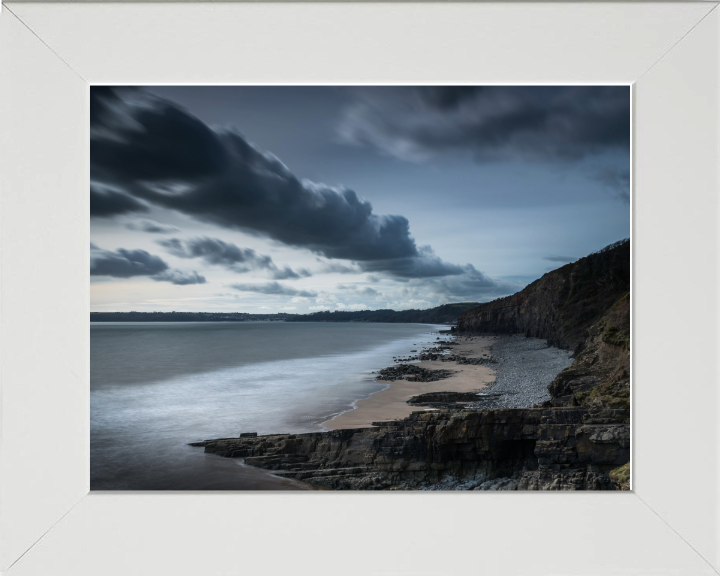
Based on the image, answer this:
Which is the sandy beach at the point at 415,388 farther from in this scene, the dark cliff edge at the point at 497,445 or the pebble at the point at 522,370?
the dark cliff edge at the point at 497,445

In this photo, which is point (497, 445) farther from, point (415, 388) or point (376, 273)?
point (376, 273)

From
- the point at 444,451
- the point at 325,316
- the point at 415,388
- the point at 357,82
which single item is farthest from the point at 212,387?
the point at 357,82

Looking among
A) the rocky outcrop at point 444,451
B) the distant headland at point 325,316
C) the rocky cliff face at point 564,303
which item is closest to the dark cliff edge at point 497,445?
the rocky outcrop at point 444,451

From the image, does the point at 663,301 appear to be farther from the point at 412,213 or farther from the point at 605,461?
the point at 412,213

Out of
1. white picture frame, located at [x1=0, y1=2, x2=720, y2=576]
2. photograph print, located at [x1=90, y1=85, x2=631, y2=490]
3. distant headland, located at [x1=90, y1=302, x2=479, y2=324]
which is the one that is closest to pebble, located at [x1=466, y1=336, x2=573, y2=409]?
photograph print, located at [x1=90, y1=85, x2=631, y2=490]

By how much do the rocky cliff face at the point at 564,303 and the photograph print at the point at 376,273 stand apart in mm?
35

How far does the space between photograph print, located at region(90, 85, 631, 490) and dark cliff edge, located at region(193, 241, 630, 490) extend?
0.02m

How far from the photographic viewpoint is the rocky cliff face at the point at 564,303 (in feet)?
17.0

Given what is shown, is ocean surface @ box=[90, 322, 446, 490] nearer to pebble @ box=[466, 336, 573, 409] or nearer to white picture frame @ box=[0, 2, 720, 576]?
pebble @ box=[466, 336, 573, 409]

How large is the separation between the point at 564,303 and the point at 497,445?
2.81 metres

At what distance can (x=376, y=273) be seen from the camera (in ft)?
19.1

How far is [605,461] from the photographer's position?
3.56 meters
